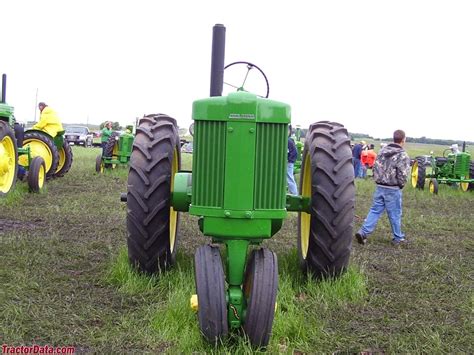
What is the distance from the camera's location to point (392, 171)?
25.1 ft

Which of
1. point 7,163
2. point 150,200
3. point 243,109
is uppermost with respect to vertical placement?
point 243,109

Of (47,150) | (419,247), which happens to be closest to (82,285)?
(419,247)

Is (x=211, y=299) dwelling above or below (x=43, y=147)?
below

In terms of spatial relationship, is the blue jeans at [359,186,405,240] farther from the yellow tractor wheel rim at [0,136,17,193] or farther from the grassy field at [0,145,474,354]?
the yellow tractor wheel rim at [0,136,17,193]

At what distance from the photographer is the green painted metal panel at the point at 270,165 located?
12.0ft

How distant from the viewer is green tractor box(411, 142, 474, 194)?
16.0 meters

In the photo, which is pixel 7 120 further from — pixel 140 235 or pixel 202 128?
pixel 202 128

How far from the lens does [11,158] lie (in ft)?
31.5

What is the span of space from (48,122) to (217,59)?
8.99m

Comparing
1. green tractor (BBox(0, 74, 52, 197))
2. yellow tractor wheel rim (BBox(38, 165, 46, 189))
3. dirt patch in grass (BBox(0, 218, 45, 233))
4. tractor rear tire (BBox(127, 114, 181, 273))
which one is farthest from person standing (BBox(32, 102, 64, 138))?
tractor rear tire (BBox(127, 114, 181, 273))

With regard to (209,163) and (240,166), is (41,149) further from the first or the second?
(240,166)

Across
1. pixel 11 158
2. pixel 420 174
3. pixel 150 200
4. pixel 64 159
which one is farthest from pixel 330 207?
pixel 420 174

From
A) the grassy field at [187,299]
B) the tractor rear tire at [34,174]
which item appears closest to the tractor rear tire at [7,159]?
the tractor rear tire at [34,174]

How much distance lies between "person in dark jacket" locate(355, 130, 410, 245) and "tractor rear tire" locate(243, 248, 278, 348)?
4274mm
